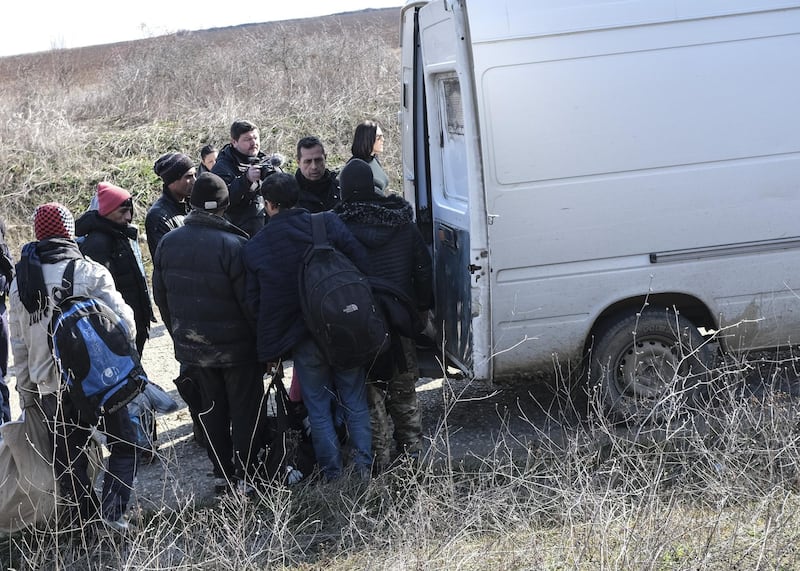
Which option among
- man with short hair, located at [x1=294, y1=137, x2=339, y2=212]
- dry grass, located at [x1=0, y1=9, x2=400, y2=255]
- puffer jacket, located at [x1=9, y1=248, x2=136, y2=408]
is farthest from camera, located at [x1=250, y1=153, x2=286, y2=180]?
dry grass, located at [x1=0, y1=9, x2=400, y2=255]

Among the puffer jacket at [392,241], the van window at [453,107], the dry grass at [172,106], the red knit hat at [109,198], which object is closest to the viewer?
the puffer jacket at [392,241]

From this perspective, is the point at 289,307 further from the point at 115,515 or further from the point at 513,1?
the point at 513,1

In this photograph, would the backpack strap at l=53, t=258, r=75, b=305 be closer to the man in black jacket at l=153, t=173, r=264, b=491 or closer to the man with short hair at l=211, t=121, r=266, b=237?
the man in black jacket at l=153, t=173, r=264, b=491

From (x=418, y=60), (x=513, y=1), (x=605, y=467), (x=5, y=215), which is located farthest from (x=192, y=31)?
(x=605, y=467)

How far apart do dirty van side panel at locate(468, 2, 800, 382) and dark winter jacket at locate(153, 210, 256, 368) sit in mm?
1414

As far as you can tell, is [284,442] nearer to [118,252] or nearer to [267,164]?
[118,252]

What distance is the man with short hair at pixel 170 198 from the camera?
584 cm

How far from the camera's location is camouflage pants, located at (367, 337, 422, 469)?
5.08 m

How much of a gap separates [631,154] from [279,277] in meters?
2.08

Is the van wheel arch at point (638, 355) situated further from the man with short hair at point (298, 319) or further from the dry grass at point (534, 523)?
the man with short hair at point (298, 319)

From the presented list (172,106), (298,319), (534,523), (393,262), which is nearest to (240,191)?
(393,262)

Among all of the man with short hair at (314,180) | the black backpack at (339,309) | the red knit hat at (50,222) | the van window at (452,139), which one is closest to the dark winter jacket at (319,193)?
the man with short hair at (314,180)

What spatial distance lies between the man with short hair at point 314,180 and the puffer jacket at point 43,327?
211 centimetres

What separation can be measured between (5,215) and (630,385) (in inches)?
378
